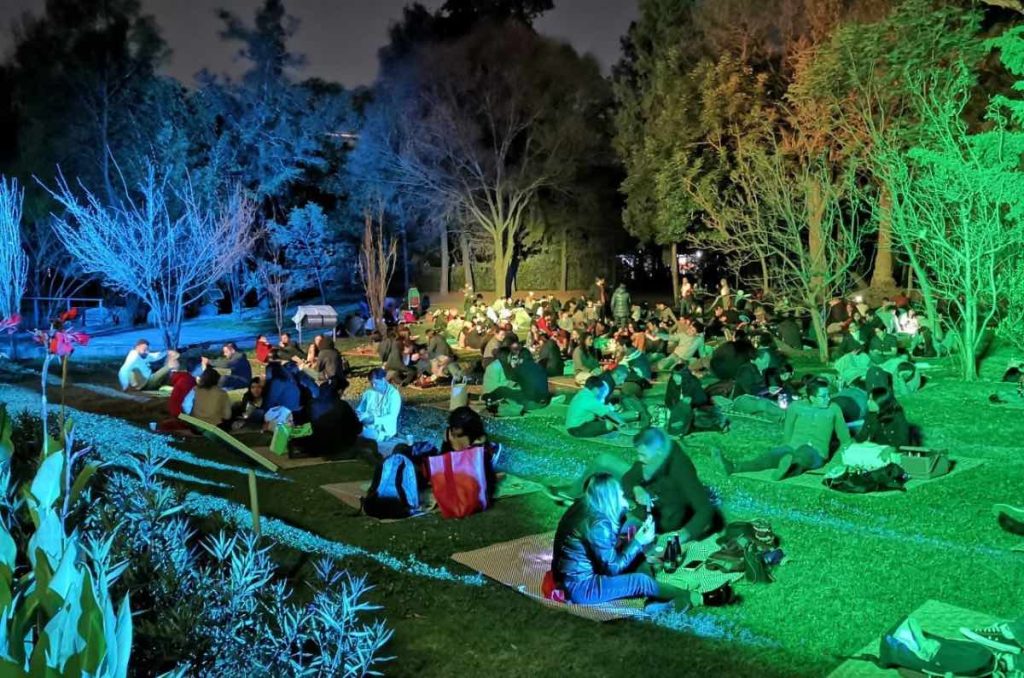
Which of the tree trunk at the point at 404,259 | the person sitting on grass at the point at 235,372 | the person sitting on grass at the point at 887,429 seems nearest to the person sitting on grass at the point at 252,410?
the person sitting on grass at the point at 235,372

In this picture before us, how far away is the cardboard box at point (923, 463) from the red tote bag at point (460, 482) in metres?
4.34

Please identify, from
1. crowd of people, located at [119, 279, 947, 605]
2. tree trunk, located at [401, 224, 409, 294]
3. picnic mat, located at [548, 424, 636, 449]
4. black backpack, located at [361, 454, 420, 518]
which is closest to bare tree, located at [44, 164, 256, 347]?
crowd of people, located at [119, 279, 947, 605]

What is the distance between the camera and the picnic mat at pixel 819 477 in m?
8.65

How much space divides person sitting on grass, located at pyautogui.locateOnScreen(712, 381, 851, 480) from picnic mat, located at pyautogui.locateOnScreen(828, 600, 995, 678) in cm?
329

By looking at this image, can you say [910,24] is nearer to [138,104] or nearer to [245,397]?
[245,397]

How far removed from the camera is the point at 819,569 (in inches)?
259

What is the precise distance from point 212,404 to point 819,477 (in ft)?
25.8

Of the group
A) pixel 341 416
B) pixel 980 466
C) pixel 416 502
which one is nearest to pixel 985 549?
pixel 980 466

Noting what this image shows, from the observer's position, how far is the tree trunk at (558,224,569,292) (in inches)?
1474

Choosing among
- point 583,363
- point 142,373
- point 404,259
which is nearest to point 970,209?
point 583,363

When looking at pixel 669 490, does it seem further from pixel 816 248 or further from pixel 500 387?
pixel 816 248

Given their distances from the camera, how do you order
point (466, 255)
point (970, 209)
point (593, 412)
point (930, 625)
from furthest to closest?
point (466, 255) < point (970, 209) < point (593, 412) < point (930, 625)

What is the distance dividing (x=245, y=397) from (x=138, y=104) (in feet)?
76.4

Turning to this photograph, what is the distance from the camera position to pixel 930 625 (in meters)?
5.56
